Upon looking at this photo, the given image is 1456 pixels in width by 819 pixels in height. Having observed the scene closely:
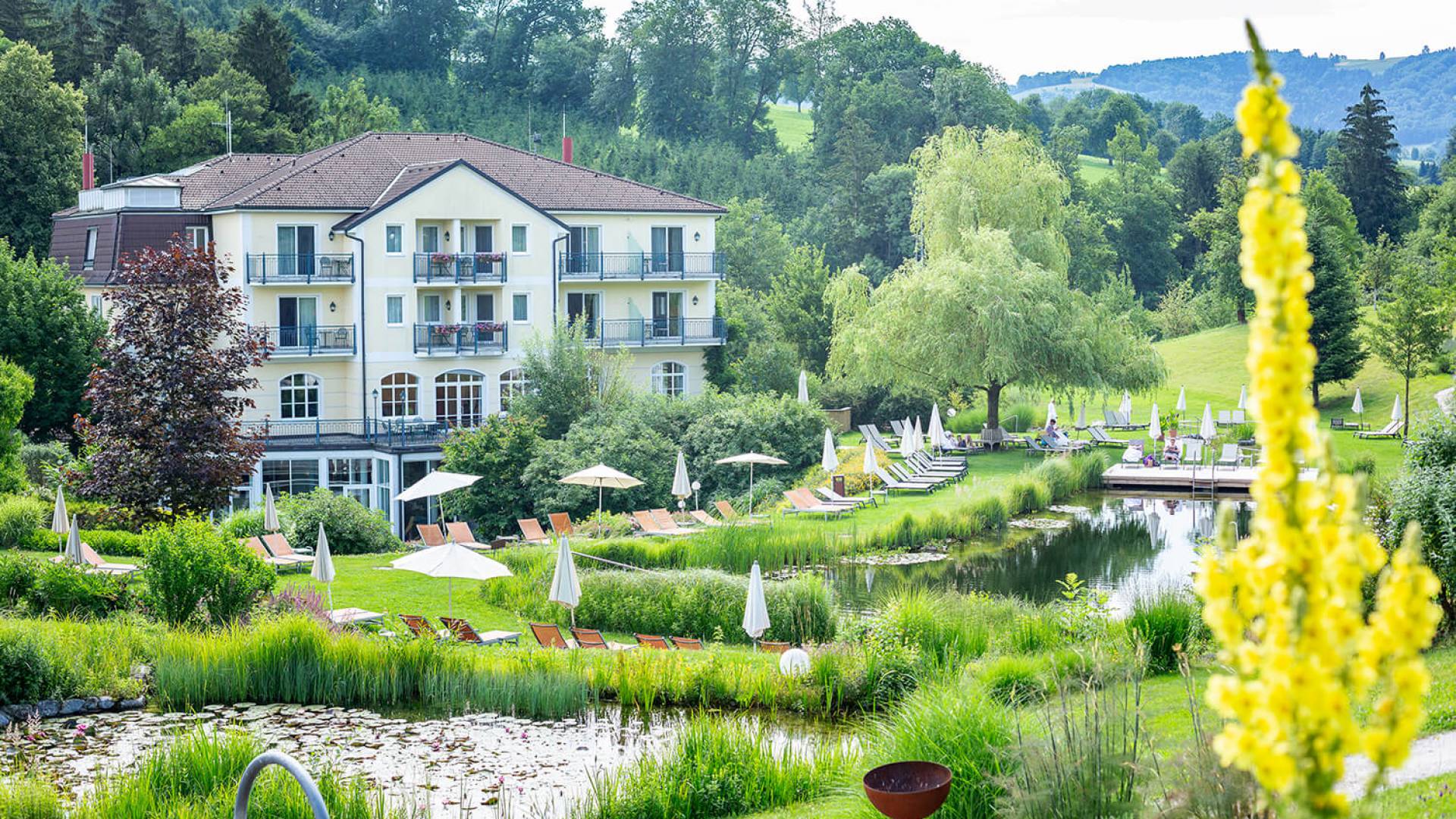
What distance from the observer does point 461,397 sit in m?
41.2

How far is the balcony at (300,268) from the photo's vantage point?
39375 mm

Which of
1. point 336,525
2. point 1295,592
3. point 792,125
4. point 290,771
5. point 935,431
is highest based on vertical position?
point 792,125

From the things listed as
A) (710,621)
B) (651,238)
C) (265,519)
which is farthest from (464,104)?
(710,621)

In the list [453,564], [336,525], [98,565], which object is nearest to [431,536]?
[336,525]

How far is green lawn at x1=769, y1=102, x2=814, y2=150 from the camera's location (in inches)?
3935

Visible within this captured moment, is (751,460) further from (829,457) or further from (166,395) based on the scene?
(166,395)

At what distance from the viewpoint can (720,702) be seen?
15305 mm

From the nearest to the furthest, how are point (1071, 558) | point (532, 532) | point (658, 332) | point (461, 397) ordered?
point (532, 532) → point (1071, 558) → point (461, 397) → point (658, 332)

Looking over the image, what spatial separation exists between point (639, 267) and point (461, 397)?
7.62m

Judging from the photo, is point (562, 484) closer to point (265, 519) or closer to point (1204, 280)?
point (265, 519)

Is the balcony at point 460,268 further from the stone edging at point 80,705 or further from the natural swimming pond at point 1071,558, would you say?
the stone edging at point 80,705

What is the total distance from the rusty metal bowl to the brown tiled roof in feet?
112

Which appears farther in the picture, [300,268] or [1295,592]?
[300,268]

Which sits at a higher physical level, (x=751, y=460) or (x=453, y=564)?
(x=751, y=460)
